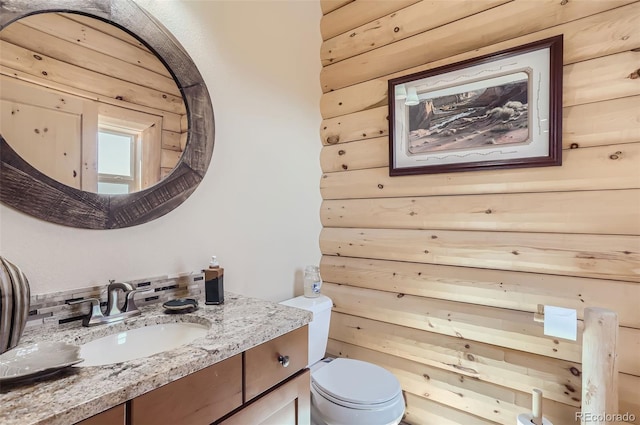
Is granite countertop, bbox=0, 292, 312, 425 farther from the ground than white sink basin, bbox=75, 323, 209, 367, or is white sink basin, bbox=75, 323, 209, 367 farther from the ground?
granite countertop, bbox=0, 292, 312, 425

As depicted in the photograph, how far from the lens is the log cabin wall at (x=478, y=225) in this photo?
127cm

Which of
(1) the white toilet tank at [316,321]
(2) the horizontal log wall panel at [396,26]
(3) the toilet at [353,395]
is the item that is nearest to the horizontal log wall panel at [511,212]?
(1) the white toilet tank at [316,321]

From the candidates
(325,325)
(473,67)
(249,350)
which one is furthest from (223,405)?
(473,67)

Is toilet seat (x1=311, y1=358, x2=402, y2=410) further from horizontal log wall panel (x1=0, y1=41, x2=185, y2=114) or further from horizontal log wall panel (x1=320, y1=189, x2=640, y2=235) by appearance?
horizontal log wall panel (x1=0, y1=41, x2=185, y2=114)

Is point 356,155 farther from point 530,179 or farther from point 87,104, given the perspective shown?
point 87,104

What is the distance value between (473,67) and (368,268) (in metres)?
1.27

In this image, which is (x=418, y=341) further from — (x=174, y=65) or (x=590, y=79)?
(x=174, y=65)

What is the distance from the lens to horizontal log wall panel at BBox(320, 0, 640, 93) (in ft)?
4.17

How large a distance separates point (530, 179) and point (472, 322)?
76cm

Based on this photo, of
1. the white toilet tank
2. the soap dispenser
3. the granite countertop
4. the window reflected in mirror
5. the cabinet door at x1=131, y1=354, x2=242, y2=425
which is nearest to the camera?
the granite countertop

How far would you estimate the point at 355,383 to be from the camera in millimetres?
1443

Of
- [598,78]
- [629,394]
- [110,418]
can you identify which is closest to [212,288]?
[110,418]

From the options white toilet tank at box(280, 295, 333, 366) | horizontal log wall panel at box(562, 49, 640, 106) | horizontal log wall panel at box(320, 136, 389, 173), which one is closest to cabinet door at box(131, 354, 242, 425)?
white toilet tank at box(280, 295, 333, 366)

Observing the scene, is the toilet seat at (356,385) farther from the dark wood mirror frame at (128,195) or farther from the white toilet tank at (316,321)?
the dark wood mirror frame at (128,195)
